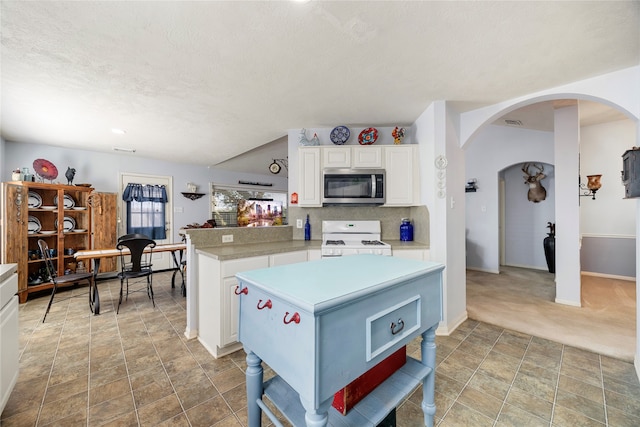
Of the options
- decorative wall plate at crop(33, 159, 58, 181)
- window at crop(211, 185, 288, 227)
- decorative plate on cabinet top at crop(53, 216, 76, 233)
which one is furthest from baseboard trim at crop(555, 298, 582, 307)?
decorative wall plate at crop(33, 159, 58, 181)

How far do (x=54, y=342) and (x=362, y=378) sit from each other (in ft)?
10.0

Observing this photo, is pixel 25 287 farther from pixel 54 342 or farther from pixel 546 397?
pixel 546 397

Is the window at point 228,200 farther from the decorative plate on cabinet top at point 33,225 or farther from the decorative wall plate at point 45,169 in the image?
the decorative plate on cabinet top at point 33,225

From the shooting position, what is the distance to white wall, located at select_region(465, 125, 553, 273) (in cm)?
470

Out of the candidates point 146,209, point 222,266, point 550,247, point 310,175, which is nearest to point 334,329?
point 222,266

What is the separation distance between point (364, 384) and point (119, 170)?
575cm

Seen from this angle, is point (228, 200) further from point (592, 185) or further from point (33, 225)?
point (592, 185)

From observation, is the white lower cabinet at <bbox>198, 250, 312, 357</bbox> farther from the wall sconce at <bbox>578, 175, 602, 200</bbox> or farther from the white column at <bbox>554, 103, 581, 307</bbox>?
the wall sconce at <bbox>578, 175, 602, 200</bbox>

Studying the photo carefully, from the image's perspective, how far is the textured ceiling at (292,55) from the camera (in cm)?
143

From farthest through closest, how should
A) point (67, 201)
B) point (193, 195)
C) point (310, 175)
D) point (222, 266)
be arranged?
point (193, 195)
point (67, 201)
point (310, 175)
point (222, 266)

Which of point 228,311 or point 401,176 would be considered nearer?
point 228,311

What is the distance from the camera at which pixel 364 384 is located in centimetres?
120

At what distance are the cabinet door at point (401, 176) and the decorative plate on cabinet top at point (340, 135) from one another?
52 cm

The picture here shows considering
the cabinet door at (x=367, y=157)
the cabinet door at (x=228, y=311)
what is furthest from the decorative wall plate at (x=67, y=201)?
the cabinet door at (x=367, y=157)
